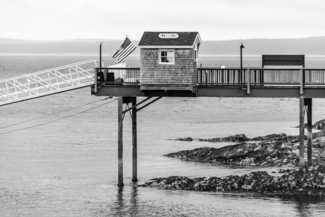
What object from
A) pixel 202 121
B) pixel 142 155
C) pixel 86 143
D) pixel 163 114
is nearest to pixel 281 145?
pixel 142 155

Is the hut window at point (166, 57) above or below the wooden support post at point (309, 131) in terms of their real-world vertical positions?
above

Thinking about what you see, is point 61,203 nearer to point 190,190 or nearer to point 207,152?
point 190,190

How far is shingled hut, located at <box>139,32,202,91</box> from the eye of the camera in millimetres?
47000

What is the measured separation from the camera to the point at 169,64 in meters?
47.1

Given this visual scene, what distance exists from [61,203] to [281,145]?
1659 cm

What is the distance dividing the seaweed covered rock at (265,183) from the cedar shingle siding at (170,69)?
17.0 feet

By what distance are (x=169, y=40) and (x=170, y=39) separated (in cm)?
8

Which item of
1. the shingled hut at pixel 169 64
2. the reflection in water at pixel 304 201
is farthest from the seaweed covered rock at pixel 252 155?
the shingled hut at pixel 169 64

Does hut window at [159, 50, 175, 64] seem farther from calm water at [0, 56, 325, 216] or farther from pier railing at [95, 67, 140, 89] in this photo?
calm water at [0, 56, 325, 216]

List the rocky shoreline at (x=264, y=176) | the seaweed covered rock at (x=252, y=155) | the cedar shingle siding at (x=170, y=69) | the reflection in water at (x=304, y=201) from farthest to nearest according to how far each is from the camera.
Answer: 1. the seaweed covered rock at (x=252, y=155)
2. the cedar shingle siding at (x=170, y=69)
3. the rocky shoreline at (x=264, y=176)
4. the reflection in water at (x=304, y=201)

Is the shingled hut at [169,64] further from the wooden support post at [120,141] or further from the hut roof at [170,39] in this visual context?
the wooden support post at [120,141]

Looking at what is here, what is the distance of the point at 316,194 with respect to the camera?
45.3 m

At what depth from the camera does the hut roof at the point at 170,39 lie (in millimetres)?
47094

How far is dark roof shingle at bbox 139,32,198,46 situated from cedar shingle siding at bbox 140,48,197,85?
35 centimetres
